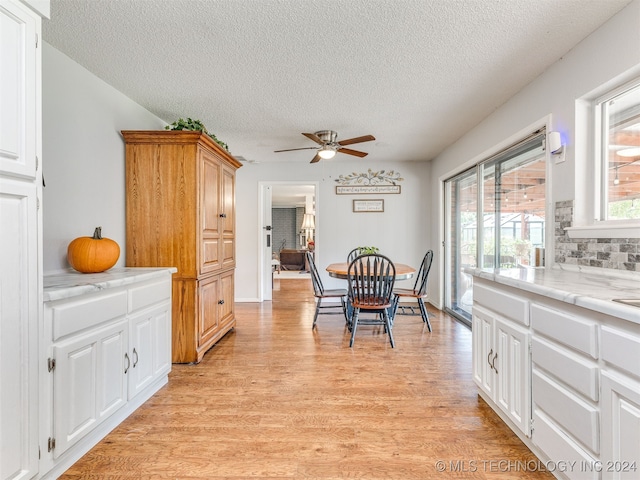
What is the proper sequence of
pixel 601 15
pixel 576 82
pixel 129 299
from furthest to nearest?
pixel 576 82 → pixel 129 299 → pixel 601 15

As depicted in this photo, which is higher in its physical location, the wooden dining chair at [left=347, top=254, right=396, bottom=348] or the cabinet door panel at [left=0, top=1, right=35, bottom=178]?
the cabinet door panel at [left=0, top=1, right=35, bottom=178]

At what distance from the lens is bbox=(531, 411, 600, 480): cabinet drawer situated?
1142mm

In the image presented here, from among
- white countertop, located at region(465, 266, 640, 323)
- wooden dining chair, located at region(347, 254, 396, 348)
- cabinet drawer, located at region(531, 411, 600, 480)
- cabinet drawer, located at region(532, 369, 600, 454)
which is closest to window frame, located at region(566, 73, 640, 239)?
white countertop, located at region(465, 266, 640, 323)

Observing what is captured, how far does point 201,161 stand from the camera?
2.73 metres

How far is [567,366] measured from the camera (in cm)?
124

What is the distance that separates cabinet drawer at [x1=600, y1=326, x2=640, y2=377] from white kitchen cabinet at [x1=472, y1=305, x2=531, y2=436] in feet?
1.50

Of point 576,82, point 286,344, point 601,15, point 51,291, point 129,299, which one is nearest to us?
point 51,291

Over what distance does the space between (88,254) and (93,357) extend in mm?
686

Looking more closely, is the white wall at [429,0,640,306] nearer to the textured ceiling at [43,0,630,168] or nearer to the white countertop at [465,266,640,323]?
the textured ceiling at [43,0,630,168]

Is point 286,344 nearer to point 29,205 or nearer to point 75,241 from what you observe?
point 75,241

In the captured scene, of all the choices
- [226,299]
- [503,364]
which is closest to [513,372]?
[503,364]

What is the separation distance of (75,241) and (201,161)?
1133 mm

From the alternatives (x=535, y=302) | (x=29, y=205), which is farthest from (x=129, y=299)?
(x=535, y=302)

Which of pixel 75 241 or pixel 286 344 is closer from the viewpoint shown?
pixel 75 241
